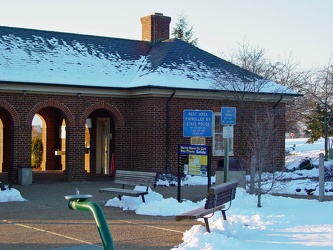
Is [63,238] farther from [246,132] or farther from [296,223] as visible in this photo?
[246,132]

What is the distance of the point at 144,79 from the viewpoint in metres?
22.4

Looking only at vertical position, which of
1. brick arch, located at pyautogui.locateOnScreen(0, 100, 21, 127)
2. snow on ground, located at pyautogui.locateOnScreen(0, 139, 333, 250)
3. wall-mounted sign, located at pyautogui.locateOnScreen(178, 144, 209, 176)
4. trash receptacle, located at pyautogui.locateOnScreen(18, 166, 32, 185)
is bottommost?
snow on ground, located at pyautogui.locateOnScreen(0, 139, 333, 250)

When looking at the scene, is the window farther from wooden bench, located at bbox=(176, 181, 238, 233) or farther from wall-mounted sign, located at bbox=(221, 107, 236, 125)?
wooden bench, located at bbox=(176, 181, 238, 233)

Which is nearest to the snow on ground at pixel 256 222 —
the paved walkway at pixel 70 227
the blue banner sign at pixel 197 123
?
the paved walkway at pixel 70 227

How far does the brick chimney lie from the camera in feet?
89.1

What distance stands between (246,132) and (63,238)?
14280 mm

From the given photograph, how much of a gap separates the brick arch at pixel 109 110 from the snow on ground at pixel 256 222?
6.47 meters

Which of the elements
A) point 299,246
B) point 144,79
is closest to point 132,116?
point 144,79

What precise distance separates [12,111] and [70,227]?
9849mm

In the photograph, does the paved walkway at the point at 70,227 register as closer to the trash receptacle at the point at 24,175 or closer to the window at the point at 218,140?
the trash receptacle at the point at 24,175

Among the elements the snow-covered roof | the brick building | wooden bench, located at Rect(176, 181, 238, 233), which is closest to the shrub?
the brick building

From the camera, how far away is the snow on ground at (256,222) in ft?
31.4

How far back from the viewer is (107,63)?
23.8 metres

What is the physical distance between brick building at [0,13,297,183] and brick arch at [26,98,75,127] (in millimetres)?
35
